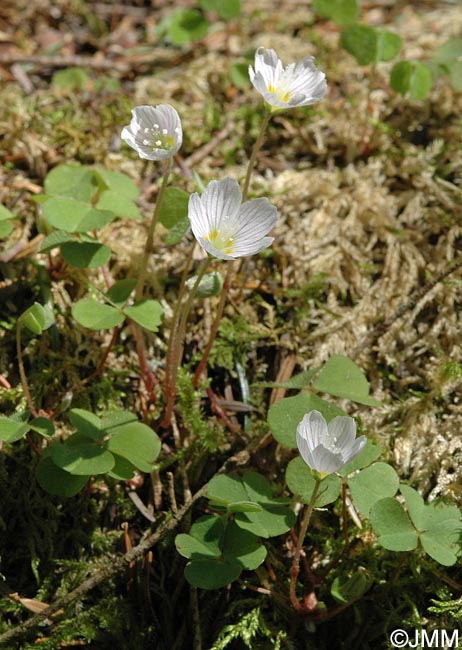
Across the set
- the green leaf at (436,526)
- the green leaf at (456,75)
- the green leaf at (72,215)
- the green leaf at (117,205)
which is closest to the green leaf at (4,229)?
the green leaf at (72,215)

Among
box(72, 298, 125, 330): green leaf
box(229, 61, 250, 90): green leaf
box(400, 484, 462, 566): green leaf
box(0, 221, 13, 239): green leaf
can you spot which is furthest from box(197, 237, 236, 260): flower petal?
box(229, 61, 250, 90): green leaf

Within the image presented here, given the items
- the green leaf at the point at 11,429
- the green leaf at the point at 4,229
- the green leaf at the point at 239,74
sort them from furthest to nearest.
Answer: the green leaf at the point at 239,74
the green leaf at the point at 4,229
the green leaf at the point at 11,429

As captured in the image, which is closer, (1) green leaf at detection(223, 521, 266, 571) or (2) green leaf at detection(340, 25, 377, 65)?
(1) green leaf at detection(223, 521, 266, 571)

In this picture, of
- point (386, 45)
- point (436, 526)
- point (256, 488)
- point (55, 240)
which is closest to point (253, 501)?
point (256, 488)

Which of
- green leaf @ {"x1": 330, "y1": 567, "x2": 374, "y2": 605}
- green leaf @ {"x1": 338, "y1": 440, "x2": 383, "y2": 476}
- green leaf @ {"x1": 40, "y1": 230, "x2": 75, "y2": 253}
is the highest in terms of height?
green leaf @ {"x1": 40, "y1": 230, "x2": 75, "y2": 253}

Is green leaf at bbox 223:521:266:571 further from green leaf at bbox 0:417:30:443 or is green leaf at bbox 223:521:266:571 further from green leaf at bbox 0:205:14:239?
green leaf at bbox 0:205:14:239

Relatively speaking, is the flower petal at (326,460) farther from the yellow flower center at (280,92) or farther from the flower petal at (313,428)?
A: the yellow flower center at (280,92)

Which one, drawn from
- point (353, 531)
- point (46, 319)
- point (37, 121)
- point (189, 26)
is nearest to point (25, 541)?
point (46, 319)
